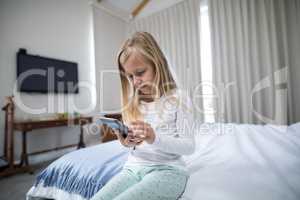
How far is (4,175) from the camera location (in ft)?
5.90

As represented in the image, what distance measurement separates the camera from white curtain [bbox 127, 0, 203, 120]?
9.32ft

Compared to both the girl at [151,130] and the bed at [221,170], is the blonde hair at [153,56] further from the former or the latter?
the bed at [221,170]

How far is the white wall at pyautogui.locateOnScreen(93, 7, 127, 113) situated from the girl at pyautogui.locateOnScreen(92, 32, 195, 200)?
262cm

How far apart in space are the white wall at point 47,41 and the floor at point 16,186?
57 cm

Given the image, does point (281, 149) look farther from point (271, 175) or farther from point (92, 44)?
point (92, 44)

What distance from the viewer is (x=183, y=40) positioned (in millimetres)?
2973

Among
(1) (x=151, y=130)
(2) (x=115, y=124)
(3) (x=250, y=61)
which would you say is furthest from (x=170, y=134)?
(3) (x=250, y=61)

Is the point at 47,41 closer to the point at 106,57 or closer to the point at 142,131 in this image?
the point at 106,57

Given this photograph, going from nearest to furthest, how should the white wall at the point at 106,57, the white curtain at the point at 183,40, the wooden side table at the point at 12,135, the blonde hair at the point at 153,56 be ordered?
the blonde hair at the point at 153,56 → the wooden side table at the point at 12,135 → the white curtain at the point at 183,40 → the white wall at the point at 106,57

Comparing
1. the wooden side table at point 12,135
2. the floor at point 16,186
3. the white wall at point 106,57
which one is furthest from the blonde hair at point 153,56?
the white wall at point 106,57

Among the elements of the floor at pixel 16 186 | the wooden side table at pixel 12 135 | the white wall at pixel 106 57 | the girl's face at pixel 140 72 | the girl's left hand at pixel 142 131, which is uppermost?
the white wall at pixel 106 57

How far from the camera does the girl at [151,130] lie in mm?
547

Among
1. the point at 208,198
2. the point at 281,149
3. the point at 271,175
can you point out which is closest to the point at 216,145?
the point at 281,149

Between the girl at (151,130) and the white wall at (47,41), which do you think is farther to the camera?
the white wall at (47,41)
